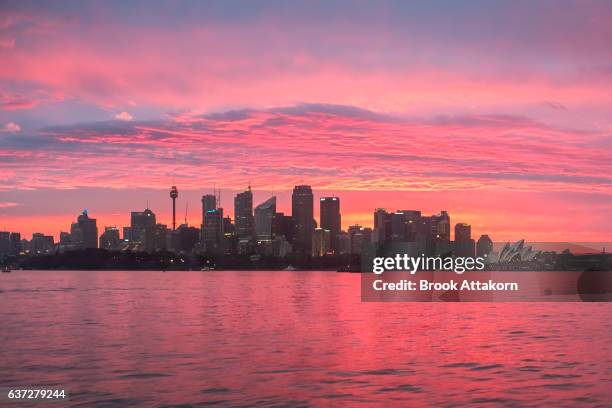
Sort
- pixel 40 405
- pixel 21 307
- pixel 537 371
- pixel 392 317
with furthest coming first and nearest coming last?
1. pixel 21 307
2. pixel 392 317
3. pixel 537 371
4. pixel 40 405

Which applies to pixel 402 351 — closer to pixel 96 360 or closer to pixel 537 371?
pixel 537 371

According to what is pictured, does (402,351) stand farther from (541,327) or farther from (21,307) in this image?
(21,307)

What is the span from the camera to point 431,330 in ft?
251

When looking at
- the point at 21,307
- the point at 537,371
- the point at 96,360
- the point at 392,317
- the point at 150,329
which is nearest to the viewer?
the point at 537,371

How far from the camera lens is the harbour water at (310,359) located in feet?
135

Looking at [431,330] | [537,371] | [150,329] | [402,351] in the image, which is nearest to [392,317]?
[431,330]

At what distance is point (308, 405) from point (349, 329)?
3834cm

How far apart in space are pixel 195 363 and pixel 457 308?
2771 inches

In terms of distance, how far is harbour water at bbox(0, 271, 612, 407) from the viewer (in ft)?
135

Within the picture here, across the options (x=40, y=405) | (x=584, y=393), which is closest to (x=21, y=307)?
(x=40, y=405)

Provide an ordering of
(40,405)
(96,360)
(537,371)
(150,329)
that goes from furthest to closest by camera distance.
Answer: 1. (150,329)
2. (96,360)
3. (537,371)
4. (40,405)

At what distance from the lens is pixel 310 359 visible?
5425 cm

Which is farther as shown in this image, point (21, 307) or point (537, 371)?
point (21, 307)

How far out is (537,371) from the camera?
162ft
